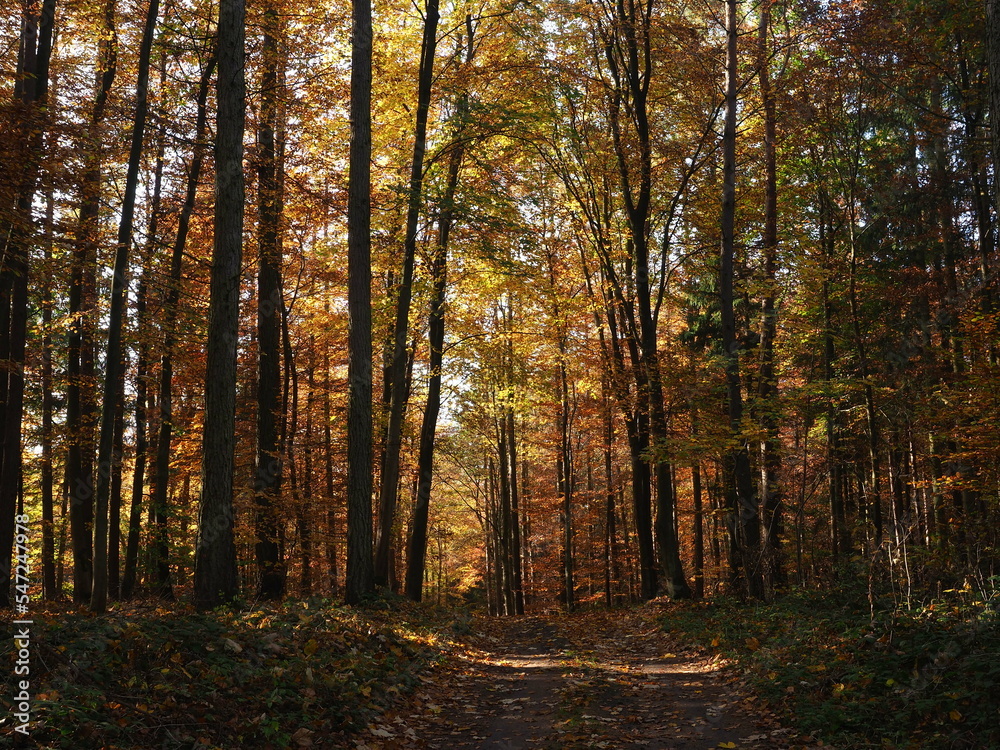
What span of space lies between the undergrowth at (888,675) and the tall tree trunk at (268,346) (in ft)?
30.3

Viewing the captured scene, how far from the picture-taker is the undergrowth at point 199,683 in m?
4.26

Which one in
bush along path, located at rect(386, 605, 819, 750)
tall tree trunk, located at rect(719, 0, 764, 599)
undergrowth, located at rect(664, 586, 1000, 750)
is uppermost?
tall tree trunk, located at rect(719, 0, 764, 599)

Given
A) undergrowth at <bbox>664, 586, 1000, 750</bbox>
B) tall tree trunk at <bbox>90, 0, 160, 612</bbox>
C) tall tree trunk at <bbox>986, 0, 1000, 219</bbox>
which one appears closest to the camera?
undergrowth at <bbox>664, 586, 1000, 750</bbox>

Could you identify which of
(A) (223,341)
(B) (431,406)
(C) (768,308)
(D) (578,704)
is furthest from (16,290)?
(C) (768,308)

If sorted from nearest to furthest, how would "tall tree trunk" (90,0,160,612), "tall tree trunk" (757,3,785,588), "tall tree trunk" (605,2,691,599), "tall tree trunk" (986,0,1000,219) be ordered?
"tall tree trunk" (986,0,1000,219) → "tall tree trunk" (90,0,160,612) → "tall tree trunk" (757,3,785,588) → "tall tree trunk" (605,2,691,599)

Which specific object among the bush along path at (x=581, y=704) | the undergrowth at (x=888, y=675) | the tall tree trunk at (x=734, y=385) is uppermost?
the tall tree trunk at (x=734, y=385)

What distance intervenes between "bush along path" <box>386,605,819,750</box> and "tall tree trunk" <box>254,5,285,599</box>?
5198 mm

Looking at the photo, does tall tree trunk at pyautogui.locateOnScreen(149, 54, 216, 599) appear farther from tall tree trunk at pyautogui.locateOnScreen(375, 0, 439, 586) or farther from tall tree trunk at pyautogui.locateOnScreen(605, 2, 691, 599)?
tall tree trunk at pyautogui.locateOnScreen(605, 2, 691, 599)

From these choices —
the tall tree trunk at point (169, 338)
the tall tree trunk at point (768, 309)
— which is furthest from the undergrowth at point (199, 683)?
the tall tree trunk at point (768, 309)

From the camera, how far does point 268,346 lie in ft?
45.1

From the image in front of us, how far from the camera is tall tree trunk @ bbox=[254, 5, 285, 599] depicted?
1347 centimetres

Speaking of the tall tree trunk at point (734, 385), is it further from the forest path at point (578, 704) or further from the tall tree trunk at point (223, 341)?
the tall tree trunk at point (223, 341)

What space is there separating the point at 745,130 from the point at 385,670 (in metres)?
15.3

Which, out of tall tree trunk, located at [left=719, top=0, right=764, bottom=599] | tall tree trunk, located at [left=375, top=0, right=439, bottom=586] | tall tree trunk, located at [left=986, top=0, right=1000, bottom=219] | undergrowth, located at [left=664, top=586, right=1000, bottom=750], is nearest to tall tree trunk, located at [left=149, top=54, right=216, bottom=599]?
tall tree trunk, located at [left=375, top=0, right=439, bottom=586]
